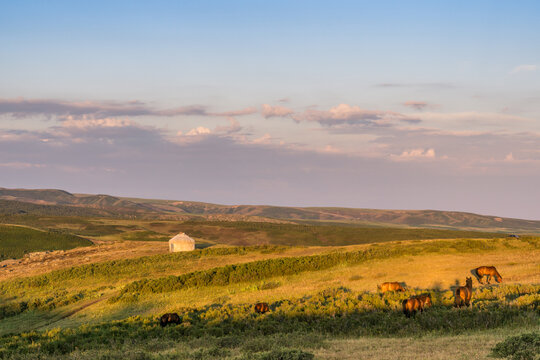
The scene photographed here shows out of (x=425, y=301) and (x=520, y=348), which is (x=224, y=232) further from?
(x=520, y=348)

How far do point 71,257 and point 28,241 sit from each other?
43095 millimetres

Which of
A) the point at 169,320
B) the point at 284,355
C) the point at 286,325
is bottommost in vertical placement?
the point at 169,320

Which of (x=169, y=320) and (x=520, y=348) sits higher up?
(x=520, y=348)

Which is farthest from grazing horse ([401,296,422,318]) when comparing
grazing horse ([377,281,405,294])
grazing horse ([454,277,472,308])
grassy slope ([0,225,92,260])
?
grassy slope ([0,225,92,260])

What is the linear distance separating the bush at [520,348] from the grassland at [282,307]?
1.79 ft

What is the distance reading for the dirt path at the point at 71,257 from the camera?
66.1 m

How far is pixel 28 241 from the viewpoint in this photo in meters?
110

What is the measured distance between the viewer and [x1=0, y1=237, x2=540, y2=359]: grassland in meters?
17.5

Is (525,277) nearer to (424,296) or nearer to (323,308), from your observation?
(424,296)

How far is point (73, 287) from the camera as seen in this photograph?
50812 millimetres

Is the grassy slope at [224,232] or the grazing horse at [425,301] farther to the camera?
the grassy slope at [224,232]

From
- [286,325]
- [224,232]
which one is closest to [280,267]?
[286,325]

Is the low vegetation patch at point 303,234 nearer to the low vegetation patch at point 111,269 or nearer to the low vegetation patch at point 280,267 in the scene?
the low vegetation patch at point 111,269

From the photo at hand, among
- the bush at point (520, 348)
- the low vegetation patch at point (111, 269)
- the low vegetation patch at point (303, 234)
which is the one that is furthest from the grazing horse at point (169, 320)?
the low vegetation patch at point (303, 234)
